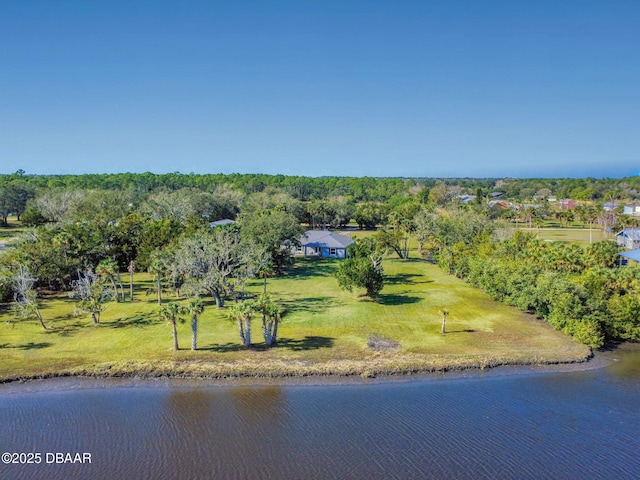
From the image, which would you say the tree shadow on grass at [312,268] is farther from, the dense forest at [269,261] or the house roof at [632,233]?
the house roof at [632,233]

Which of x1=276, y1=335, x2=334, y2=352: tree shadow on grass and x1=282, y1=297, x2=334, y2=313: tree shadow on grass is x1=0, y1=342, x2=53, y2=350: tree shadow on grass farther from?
x1=282, y1=297, x2=334, y2=313: tree shadow on grass

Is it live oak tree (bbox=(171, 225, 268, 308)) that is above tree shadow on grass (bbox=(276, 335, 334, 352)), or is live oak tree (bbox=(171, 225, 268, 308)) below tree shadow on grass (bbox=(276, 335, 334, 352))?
above

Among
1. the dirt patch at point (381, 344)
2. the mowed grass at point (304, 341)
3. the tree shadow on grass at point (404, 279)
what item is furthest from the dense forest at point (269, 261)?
the dirt patch at point (381, 344)

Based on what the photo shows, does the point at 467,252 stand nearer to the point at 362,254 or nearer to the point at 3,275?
the point at 362,254

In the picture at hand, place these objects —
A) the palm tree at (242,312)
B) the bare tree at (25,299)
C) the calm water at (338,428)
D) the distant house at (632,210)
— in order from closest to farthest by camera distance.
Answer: the calm water at (338,428) < the palm tree at (242,312) < the bare tree at (25,299) < the distant house at (632,210)

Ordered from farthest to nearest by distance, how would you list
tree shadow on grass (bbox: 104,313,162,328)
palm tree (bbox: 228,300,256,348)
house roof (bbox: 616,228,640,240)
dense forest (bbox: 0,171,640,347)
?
1. house roof (bbox: 616,228,640,240)
2. tree shadow on grass (bbox: 104,313,162,328)
3. dense forest (bbox: 0,171,640,347)
4. palm tree (bbox: 228,300,256,348)

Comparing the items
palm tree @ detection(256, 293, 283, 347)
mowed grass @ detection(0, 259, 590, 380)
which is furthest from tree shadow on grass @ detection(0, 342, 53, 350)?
palm tree @ detection(256, 293, 283, 347)
